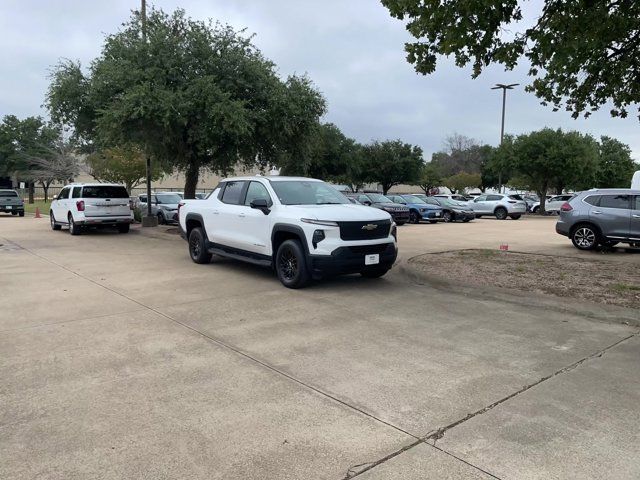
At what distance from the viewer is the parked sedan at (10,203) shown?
29.6m

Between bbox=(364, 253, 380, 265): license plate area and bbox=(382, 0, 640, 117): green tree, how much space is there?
11.9 feet

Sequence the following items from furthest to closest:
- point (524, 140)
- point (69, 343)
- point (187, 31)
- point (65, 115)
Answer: point (524, 140), point (65, 115), point (187, 31), point (69, 343)

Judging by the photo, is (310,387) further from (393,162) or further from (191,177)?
(393,162)

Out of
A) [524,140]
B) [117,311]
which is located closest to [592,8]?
[117,311]

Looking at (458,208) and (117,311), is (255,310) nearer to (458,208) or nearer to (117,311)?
(117,311)

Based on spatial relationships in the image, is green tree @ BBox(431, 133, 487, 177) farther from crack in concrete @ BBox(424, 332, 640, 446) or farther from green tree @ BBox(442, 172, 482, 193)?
crack in concrete @ BBox(424, 332, 640, 446)

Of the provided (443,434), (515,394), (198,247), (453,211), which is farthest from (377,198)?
(443,434)

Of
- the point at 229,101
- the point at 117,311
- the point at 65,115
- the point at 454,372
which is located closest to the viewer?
the point at 454,372

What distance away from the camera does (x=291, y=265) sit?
27.8 ft

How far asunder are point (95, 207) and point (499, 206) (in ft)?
75.0

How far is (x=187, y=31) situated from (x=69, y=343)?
1339cm

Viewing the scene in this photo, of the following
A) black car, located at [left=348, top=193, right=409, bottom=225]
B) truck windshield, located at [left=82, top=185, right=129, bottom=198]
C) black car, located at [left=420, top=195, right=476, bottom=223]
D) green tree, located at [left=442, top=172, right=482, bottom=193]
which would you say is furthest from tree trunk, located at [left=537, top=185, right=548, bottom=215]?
truck windshield, located at [left=82, top=185, right=129, bottom=198]

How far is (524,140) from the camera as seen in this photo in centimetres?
3550

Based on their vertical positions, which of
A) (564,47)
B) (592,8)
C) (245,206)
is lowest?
(245,206)
